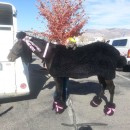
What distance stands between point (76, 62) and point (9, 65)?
256 inches

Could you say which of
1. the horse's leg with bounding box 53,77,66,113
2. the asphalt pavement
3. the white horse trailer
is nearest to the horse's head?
the horse's leg with bounding box 53,77,66,113

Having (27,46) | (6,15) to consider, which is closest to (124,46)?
(6,15)

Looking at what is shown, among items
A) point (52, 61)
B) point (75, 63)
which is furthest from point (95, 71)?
point (52, 61)

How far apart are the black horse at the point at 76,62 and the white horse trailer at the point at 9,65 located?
5787mm

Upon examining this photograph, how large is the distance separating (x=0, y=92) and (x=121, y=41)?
13.5 metres

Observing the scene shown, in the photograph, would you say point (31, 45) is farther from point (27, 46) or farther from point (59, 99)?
point (59, 99)

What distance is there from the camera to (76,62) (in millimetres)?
3480

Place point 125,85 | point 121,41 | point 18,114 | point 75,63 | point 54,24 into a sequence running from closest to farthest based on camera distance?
point 75,63 → point 18,114 → point 125,85 → point 121,41 → point 54,24

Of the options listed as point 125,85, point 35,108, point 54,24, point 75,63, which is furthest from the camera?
point 54,24

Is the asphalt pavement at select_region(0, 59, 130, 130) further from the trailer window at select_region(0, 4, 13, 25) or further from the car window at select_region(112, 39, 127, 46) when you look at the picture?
the car window at select_region(112, 39, 127, 46)

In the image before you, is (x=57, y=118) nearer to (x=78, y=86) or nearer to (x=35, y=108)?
(x=35, y=108)

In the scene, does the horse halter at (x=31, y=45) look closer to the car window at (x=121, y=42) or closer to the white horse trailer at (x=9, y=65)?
the white horse trailer at (x=9, y=65)

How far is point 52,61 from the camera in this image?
367cm

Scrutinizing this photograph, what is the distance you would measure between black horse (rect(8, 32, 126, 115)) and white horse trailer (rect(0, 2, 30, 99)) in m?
5.79
